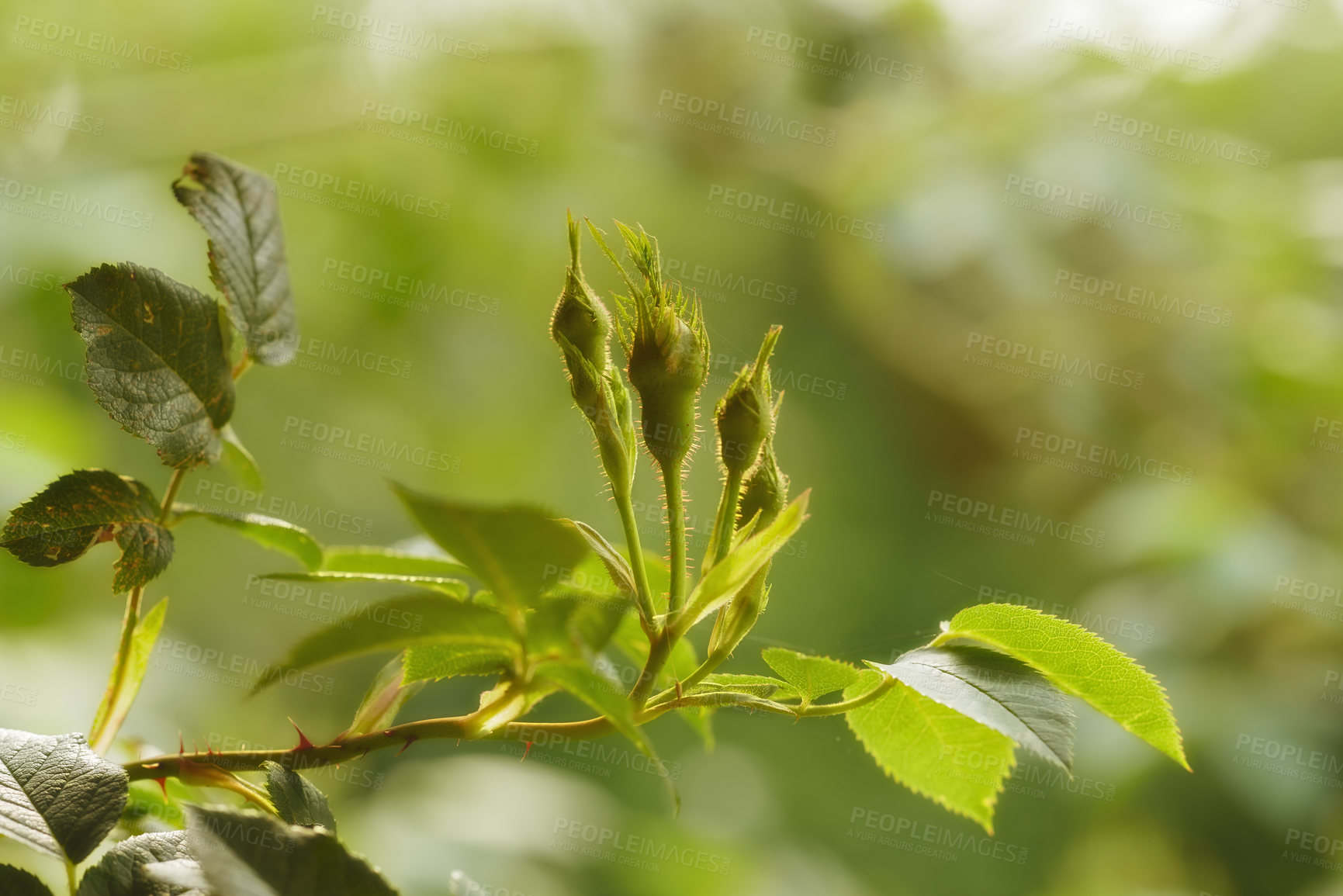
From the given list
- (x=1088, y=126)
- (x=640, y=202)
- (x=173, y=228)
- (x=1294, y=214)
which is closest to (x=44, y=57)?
(x=173, y=228)
